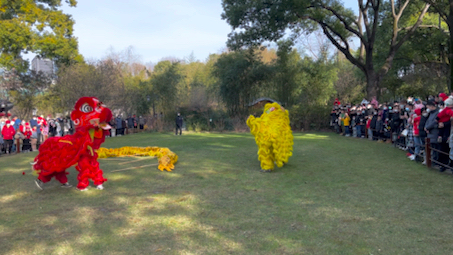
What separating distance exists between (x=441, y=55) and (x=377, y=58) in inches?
195

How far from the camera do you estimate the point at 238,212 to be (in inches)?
210

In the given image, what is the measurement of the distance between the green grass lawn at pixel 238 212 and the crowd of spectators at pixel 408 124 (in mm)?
754

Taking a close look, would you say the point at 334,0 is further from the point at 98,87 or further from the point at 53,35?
the point at 53,35

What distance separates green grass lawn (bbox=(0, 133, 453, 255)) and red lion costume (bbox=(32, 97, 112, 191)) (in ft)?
1.36

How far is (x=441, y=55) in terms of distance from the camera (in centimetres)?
2711

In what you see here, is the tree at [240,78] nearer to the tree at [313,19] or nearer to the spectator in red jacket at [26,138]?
the tree at [313,19]

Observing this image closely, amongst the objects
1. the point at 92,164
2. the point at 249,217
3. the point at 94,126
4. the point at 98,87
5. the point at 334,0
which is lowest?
the point at 249,217

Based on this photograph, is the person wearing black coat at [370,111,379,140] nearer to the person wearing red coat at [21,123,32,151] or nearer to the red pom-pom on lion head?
the red pom-pom on lion head

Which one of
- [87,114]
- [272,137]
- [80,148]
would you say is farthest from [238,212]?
[87,114]

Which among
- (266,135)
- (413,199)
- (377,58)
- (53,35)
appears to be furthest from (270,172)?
(377,58)

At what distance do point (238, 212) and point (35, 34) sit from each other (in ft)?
71.0

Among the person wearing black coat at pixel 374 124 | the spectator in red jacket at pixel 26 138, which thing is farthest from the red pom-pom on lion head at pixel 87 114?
the person wearing black coat at pixel 374 124

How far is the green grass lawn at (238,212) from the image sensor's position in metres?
4.04

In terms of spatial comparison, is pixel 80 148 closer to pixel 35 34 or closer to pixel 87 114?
pixel 87 114
